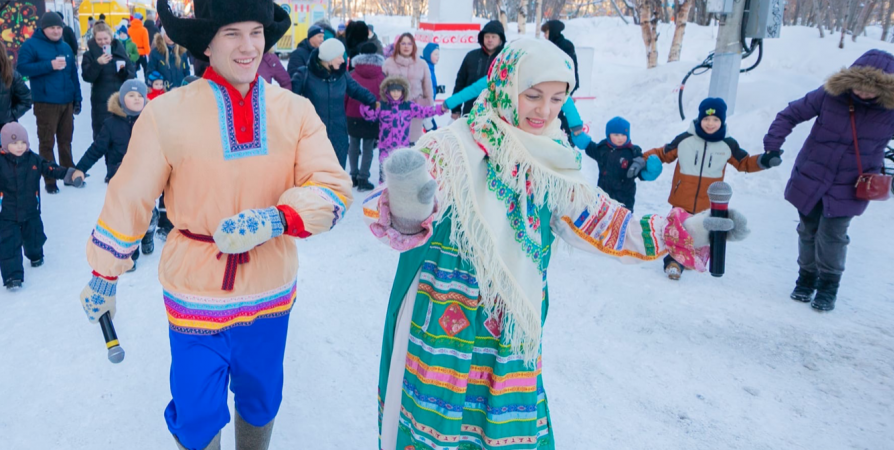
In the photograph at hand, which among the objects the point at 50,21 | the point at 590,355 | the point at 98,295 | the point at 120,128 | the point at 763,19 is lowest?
the point at 590,355

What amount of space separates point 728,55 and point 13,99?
796cm

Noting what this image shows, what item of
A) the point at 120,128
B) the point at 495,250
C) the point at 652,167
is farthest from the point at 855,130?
the point at 120,128

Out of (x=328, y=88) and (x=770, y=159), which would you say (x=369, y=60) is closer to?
(x=328, y=88)

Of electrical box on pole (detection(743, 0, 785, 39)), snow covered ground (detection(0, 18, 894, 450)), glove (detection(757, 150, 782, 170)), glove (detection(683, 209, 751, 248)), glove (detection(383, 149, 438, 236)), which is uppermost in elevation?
electrical box on pole (detection(743, 0, 785, 39))

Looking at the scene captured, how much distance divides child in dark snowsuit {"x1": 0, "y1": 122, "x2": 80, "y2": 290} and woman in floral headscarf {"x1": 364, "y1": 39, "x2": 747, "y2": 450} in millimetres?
3551

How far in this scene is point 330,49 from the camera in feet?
21.1

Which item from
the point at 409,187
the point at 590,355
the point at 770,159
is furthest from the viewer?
the point at 770,159

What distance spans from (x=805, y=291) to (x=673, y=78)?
880 cm

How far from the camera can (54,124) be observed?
720 centimetres

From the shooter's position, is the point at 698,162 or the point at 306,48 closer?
the point at 698,162

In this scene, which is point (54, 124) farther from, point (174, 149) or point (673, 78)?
point (673, 78)

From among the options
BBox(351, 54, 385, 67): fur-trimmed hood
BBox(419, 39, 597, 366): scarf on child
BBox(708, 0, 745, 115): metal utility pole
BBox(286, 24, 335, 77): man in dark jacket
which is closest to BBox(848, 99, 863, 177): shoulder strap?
BBox(419, 39, 597, 366): scarf on child

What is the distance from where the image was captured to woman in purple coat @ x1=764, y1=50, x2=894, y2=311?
14.1 ft

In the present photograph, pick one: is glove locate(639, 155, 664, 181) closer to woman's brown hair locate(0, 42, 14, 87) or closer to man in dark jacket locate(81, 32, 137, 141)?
woman's brown hair locate(0, 42, 14, 87)
